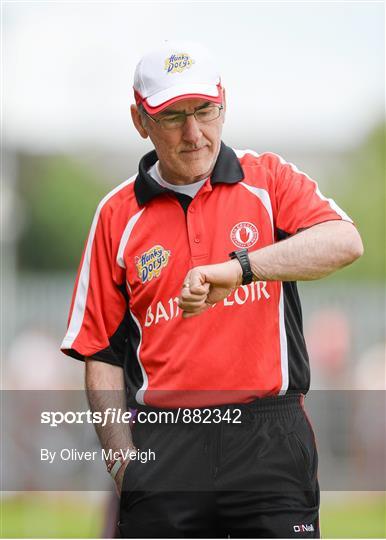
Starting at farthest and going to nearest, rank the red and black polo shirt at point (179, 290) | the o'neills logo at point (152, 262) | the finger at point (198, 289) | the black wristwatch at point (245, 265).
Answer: the o'neills logo at point (152, 262) → the red and black polo shirt at point (179, 290) → the black wristwatch at point (245, 265) → the finger at point (198, 289)

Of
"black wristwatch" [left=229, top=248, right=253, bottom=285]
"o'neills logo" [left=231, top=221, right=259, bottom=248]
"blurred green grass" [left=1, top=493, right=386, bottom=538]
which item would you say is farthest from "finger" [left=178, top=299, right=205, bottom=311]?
"blurred green grass" [left=1, top=493, right=386, bottom=538]

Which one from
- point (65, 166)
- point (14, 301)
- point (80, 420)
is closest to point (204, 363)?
point (80, 420)

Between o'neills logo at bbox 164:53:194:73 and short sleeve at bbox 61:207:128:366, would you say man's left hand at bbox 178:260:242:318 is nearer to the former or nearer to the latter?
short sleeve at bbox 61:207:128:366

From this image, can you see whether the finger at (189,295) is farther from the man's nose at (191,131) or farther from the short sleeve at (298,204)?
the man's nose at (191,131)

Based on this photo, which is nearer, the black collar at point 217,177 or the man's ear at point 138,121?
the black collar at point 217,177

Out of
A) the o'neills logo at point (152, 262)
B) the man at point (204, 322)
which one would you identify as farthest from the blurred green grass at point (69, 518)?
the o'neills logo at point (152, 262)

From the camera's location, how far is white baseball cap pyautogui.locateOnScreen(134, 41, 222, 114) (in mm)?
4250

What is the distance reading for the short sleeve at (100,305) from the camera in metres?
4.57

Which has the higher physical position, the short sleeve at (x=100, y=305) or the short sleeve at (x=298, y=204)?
the short sleeve at (x=298, y=204)

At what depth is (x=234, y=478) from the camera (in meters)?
4.12

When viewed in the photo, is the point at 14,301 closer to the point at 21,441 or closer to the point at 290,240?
the point at 21,441

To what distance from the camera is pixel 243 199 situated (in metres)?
4.38

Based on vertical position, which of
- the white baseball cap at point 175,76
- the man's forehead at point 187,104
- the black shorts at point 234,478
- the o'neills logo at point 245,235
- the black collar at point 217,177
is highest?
the white baseball cap at point 175,76

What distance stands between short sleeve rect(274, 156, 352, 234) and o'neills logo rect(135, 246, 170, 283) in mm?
517
